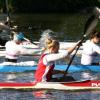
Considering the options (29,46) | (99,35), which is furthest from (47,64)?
(29,46)

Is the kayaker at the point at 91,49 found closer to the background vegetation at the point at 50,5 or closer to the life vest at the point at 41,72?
the life vest at the point at 41,72

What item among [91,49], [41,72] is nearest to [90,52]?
[91,49]

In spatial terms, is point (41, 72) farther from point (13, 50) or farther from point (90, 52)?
point (13, 50)

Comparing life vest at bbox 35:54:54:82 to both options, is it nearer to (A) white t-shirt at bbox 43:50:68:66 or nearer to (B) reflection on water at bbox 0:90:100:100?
(A) white t-shirt at bbox 43:50:68:66

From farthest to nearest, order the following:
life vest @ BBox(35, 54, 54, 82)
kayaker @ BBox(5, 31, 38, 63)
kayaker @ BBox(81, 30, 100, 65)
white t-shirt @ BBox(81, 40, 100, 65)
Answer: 1. kayaker @ BBox(5, 31, 38, 63)
2. white t-shirt @ BBox(81, 40, 100, 65)
3. kayaker @ BBox(81, 30, 100, 65)
4. life vest @ BBox(35, 54, 54, 82)

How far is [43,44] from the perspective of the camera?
57.3 feet

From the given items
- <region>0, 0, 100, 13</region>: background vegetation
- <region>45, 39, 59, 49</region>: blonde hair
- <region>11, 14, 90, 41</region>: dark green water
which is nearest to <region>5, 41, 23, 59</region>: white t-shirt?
<region>45, 39, 59, 49</region>: blonde hair

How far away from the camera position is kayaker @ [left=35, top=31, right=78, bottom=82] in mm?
16781

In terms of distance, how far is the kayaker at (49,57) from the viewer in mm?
16781

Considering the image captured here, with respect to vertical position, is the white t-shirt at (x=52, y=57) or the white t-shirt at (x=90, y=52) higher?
the white t-shirt at (x=52, y=57)

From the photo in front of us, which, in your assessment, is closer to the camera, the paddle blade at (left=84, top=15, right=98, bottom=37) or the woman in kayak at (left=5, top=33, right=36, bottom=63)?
the paddle blade at (left=84, top=15, right=98, bottom=37)

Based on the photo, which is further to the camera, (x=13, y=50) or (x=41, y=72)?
(x=13, y=50)

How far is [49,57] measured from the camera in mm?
16969

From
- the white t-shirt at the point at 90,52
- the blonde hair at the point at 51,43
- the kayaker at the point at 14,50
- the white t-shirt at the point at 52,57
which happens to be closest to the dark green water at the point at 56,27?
the kayaker at the point at 14,50
